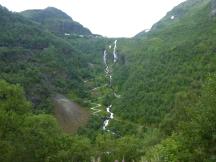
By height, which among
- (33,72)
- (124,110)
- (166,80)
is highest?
(33,72)

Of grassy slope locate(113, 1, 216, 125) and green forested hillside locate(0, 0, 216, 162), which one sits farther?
grassy slope locate(113, 1, 216, 125)

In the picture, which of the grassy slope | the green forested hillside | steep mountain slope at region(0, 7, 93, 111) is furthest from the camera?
steep mountain slope at region(0, 7, 93, 111)

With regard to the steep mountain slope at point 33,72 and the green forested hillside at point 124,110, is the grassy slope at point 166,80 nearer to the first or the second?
the green forested hillside at point 124,110

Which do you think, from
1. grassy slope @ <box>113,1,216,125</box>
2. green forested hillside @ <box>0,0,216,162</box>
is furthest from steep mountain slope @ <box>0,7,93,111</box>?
grassy slope @ <box>113,1,216,125</box>

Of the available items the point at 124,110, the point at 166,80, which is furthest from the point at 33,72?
the point at 166,80

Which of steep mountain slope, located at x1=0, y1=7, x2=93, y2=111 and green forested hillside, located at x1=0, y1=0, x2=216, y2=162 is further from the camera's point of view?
steep mountain slope, located at x1=0, y1=7, x2=93, y2=111

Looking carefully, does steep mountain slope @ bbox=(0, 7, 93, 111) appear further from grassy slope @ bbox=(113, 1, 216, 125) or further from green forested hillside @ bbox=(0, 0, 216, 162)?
grassy slope @ bbox=(113, 1, 216, 125)

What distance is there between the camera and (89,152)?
85562mm

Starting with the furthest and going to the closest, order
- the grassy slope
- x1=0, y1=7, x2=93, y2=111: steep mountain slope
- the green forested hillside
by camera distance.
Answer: x1=0, y1=7, x2=93, y2=111: steep mountain slope, the grassy slope, the green forested hillside

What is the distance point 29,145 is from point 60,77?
13770 centimetres

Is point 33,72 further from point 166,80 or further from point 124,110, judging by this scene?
point 166,80

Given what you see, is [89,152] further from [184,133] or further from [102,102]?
[102,102]

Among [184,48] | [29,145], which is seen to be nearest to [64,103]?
[184,48]

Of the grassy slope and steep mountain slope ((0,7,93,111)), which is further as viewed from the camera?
steep mountain slope ((0,7,93,111))
